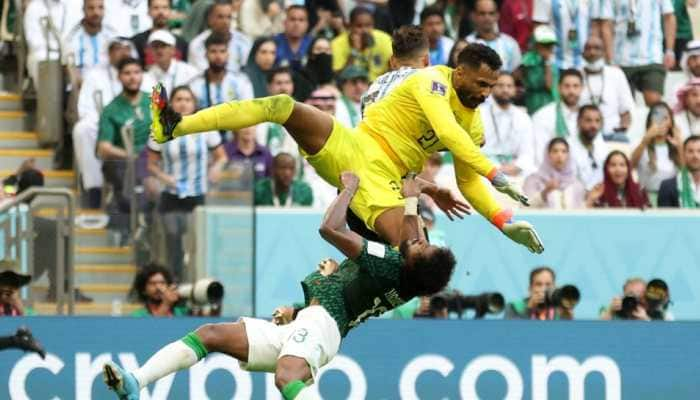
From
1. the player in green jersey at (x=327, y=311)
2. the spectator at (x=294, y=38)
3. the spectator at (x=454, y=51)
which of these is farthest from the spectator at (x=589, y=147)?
the player in green jersey at (x=327, y=311)

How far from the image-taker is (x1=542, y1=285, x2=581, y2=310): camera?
17.8 metres

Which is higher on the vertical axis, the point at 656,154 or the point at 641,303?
the point at 656,154

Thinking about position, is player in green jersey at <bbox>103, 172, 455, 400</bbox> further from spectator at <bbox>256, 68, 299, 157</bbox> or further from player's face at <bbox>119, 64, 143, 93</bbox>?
player's face at <bbox>119, 64, 143, 93</bbox>

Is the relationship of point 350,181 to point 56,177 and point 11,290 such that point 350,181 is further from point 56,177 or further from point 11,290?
point 56,177

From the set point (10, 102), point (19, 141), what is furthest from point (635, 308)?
point (10, 102)

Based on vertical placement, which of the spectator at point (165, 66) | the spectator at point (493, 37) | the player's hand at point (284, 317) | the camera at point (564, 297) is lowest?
the camera at point (564, 297)

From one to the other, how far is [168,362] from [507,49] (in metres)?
8.09

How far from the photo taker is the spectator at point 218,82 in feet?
64.8

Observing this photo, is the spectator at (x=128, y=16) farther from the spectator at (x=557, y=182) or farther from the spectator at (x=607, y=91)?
the spectator at (x=607, y=91)

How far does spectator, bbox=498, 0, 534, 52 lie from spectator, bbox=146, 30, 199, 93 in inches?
126

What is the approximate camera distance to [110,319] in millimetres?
16344

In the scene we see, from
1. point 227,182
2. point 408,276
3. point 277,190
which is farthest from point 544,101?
point 408,276

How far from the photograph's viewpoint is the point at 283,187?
62.4 feet

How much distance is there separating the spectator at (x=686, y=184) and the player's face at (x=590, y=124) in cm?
76
